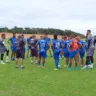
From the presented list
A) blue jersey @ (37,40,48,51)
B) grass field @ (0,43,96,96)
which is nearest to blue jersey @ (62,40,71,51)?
blue jersey @ (37,40,48,51)

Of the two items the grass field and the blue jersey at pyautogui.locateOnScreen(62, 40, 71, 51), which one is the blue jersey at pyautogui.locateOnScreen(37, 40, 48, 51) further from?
the grass field

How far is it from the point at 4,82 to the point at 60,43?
16.9ft

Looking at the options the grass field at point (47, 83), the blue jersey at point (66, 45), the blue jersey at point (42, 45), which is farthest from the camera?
the blue jersey at point (42, 45)

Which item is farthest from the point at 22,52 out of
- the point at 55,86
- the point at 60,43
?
the point at 55,86

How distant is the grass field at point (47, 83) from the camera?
12129 millimetres

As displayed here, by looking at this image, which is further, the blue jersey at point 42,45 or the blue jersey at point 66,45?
the blue jersey at point 42,45

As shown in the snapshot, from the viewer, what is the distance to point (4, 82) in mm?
14398

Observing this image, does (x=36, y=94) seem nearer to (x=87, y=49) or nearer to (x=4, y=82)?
(x=4, y=82)

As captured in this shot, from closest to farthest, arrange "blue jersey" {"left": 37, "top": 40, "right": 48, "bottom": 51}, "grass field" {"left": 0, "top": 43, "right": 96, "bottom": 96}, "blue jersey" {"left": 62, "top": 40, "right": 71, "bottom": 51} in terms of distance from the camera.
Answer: "grass field" {"left": 0, "top": 43, "right": 96, "bottom": 96}, "blue jersey" {"left": 62, "top": 40, "right": 71, "bottom": 51}, "blue jersey" {"left": 37, "top": 40, "right": 48, "bottom": 51}

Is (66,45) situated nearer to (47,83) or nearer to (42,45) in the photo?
(42,45)

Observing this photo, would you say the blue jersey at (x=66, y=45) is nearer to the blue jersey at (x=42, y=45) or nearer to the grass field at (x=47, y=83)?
the blue jersey at (x=42, y=45)

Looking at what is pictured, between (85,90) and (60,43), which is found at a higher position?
(60,43)

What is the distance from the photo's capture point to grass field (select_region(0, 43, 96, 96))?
39.8ft

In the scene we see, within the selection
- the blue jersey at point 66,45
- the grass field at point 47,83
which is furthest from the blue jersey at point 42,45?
the grass field at point 47,83
